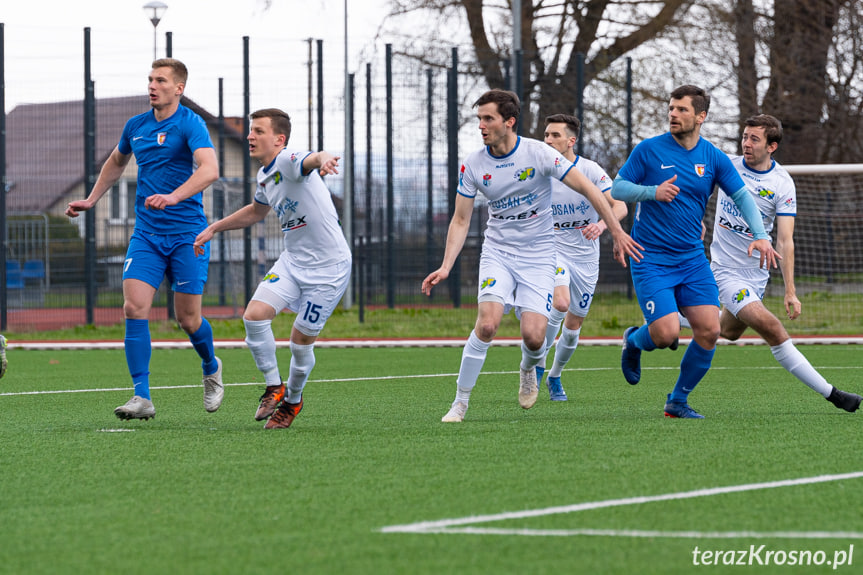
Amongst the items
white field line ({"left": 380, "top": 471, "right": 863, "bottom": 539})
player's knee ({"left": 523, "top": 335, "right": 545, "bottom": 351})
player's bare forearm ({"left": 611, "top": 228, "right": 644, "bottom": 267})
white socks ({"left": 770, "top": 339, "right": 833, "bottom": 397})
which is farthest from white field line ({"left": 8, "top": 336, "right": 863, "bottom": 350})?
white field line ({"left": 380, "top": 471, "right": 863, "bottom": 539})

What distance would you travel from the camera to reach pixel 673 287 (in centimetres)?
724

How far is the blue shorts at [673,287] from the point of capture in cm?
720

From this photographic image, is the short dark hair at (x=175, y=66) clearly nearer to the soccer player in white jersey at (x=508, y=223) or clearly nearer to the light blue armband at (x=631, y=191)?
the soccer player in white jersey at (x=508, y=223)

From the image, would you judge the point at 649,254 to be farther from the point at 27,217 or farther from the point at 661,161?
the point at 27,217

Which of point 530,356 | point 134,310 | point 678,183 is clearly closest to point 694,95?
point 678,183

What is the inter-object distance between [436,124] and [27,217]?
20.8 feet

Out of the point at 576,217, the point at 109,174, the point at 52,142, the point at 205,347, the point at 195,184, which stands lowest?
the point at 205,347

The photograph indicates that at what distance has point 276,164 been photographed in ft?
22.8

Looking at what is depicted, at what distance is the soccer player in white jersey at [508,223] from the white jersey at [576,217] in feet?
6.32

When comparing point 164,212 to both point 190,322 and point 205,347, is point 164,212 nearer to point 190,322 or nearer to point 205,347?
point 190,322

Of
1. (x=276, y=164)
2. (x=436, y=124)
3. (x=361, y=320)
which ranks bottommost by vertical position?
(x=361, y=320)

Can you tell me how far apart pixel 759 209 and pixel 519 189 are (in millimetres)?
1956

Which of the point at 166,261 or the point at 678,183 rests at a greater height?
the point at 678,183

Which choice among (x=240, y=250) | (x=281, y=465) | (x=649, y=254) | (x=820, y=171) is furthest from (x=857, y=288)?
(x=281, y=465)
